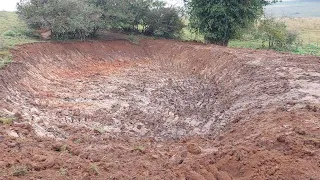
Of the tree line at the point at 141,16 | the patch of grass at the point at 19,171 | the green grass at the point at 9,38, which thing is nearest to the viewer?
the patch of grass at the point at 19,171

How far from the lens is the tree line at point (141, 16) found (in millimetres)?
20719

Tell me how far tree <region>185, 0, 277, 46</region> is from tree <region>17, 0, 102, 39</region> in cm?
760

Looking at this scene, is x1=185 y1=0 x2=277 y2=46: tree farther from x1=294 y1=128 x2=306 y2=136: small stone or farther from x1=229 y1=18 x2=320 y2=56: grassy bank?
x1=294 y1=128 x2=306 y2=136: small stone

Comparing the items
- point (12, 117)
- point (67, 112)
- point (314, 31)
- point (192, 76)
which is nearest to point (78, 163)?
point (12, 117)

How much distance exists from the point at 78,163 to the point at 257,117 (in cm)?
545

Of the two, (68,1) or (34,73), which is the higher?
(68,1)

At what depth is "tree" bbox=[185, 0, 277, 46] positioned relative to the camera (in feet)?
79.4

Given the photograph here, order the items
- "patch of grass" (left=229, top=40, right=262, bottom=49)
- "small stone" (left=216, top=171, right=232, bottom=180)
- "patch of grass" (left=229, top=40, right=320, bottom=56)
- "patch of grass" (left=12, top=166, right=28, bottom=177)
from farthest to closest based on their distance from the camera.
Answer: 1. "patch of grass" (left=229, top=40, right=262, bottom=49)
2. "patch of grass" (left=229, top=40, right=320, bottom=56)
3. "small stone" (left=216, top=171, right=232, bottom=180)
4. "patch of grass" (left=12, top=166, right=28, bottom=177)

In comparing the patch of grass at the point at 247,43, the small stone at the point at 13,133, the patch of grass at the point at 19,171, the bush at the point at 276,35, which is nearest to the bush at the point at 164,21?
the patch of grass at the point at 247,43

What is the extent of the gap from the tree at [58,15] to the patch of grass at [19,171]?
50.4 ft

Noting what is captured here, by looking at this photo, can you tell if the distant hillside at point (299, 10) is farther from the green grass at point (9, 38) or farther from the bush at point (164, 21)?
the green grass at point (9, 38)

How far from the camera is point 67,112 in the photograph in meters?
11.9

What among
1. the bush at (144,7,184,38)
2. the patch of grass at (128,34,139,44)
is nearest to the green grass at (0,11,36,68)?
the patch of grass at (128,34,139,44)

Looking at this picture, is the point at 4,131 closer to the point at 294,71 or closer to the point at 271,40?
the point at 294,71
